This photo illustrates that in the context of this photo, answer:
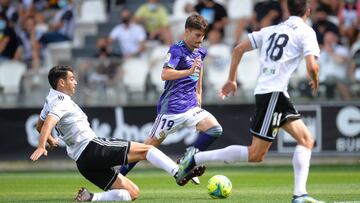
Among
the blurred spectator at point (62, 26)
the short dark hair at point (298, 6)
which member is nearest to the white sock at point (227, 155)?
the short dark hair at point (298, 6)

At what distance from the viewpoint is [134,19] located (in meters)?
22.6

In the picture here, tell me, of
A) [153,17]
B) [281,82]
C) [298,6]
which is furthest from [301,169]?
[153,17]

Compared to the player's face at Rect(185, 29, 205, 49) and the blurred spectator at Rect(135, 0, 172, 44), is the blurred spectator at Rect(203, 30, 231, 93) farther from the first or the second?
the player's face at Rect(185, 29, 205, 49)

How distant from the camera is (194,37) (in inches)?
489

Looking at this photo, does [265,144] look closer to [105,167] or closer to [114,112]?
[105,167]

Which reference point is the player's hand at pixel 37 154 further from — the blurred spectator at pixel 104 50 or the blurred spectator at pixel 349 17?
the blurred spectator at pixel 349 17

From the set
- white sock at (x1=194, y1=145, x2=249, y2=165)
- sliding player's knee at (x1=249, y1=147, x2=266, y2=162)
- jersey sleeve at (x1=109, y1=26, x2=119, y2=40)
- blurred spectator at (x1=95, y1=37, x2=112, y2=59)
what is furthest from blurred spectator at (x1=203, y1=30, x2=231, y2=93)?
sliding player's knee at (x1=249, y1=147, x2=266, y2=162)

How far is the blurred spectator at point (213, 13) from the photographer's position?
2138 centimetres

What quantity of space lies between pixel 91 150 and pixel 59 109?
25.4 inches

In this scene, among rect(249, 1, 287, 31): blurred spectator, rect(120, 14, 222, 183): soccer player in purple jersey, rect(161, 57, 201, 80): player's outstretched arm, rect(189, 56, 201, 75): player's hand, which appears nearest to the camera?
rect(189, 56, 201, 75): player's hand

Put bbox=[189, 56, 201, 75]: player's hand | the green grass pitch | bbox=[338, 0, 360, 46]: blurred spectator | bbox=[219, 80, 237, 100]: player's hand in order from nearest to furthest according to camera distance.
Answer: bbox=[219, 80, 237, 100]: player's hand → bbox=[189, 56, 201, 75]: player's hand → the green grass pitch → bbox=[338, 0, 360, 46]: blurred spectator

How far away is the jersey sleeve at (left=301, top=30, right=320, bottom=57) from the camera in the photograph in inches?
377

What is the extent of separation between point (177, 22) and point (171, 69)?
1048 centimetres

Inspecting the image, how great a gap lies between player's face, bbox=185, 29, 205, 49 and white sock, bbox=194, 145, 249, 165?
2395 mm
